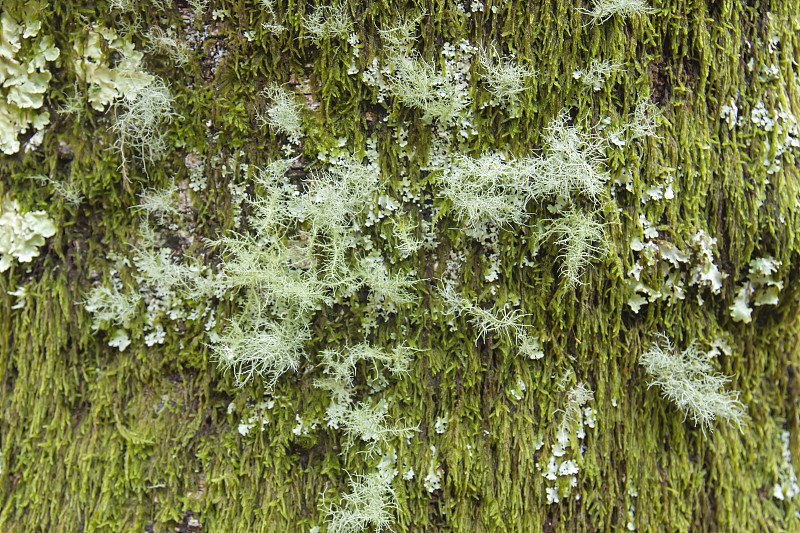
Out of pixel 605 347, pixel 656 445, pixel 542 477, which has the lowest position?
pixel 542 477

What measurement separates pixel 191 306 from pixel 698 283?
1557mm

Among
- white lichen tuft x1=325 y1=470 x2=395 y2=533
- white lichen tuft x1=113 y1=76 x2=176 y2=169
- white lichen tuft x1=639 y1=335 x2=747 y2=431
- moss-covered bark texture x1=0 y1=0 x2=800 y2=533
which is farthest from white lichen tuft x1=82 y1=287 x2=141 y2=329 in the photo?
white lichen tuft x1=639 y1=335 x2=747 y2=431

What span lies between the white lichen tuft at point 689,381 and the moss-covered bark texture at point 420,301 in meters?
0.04

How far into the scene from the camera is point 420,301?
132cm

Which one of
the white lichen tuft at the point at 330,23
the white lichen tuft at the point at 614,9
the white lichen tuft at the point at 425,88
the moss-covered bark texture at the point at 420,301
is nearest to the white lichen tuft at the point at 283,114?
the moss-covered bark texture at the point at 420,301

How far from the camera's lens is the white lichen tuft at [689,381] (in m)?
1.37

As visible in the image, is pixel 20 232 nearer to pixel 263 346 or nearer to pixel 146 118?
pixel 146 118

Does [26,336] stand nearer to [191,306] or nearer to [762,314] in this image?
[191,306]

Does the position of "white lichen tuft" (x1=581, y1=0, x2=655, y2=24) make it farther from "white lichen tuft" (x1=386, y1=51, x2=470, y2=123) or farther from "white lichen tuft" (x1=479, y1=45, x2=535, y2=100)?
"white lichen tuft" (x1=386, y1=51, x2=470, y2=123)

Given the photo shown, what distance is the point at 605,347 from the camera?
136 cm

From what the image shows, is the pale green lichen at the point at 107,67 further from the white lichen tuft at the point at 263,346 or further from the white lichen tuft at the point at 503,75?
the white lichen tuft at the point at 503,75

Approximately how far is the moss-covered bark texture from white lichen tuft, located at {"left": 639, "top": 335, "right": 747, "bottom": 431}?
0.04 m

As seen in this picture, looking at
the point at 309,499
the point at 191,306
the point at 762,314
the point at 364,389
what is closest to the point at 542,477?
the point at 364,389

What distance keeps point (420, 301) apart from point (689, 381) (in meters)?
0.88
